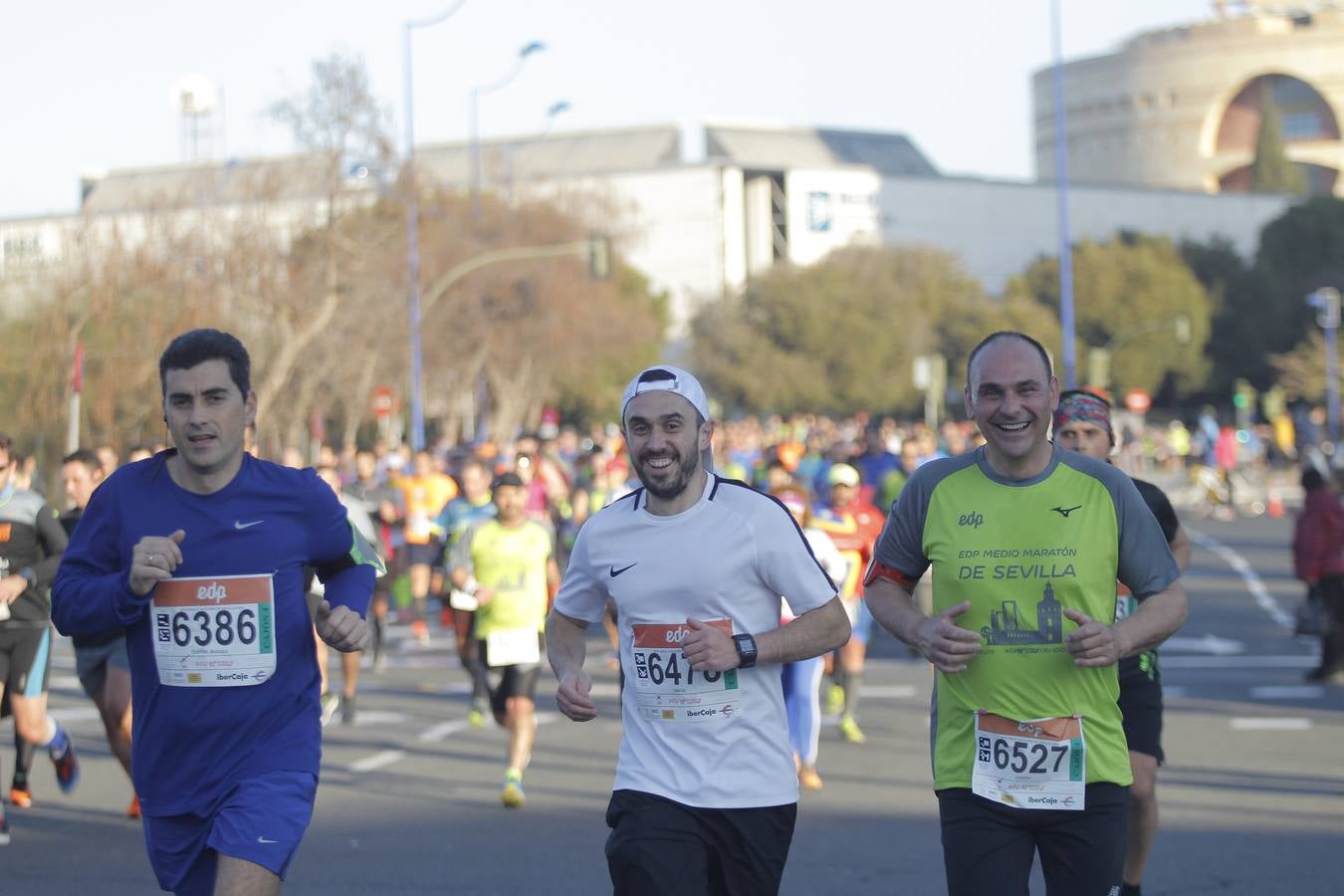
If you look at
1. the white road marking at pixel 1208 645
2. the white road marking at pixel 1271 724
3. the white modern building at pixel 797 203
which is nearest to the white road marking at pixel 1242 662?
the white road marking at pixel 1208 645

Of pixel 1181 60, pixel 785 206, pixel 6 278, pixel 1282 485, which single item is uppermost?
pixel 1181 60

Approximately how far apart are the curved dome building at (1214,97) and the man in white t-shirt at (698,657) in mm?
122113

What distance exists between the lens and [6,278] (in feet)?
114

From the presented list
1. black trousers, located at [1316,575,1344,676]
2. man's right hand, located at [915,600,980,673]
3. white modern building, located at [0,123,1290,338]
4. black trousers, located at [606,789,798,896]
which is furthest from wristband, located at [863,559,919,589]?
white modern building, located at [0,123,1290,338]

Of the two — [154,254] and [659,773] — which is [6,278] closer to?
[154,254]

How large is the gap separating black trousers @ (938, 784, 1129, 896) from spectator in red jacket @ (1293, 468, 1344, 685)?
35.0ft

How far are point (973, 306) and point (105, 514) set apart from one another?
77.7m

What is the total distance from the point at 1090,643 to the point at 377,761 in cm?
813

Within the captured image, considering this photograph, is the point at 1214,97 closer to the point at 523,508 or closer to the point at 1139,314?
the point at 1139,314

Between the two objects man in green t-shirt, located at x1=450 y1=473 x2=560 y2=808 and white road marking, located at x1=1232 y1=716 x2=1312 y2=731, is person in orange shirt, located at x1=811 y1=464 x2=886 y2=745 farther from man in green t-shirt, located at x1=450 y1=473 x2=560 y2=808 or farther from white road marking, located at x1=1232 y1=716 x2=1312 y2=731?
white road marking, located at x1=1232 y1=716 x2=1312 y2=731

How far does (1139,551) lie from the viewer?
5.04m

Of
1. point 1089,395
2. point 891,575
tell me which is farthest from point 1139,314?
point 891,575

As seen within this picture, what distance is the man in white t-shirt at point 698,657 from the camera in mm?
5078

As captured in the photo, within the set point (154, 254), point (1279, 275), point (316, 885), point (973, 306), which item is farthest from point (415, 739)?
point (1279, 275)
